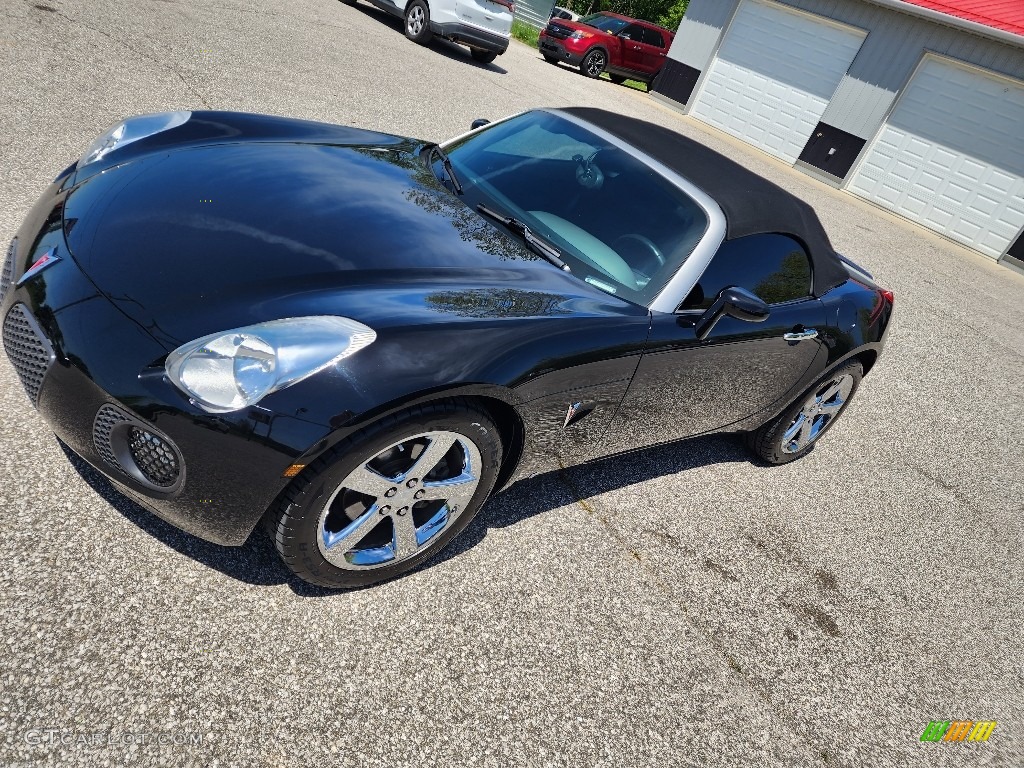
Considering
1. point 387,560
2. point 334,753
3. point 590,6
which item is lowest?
point 334,753

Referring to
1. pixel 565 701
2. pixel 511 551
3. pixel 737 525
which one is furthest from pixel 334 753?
pixel 737 525

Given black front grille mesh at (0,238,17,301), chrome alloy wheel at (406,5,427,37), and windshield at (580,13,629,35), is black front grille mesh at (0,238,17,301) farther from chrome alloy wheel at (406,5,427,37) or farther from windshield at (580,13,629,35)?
windshield at (580,13,629,35)

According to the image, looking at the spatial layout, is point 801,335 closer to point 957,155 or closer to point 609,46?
point 957,155

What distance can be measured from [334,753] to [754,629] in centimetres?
182

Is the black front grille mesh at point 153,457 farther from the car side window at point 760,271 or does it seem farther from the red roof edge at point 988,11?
the red roof edge at point 988,11

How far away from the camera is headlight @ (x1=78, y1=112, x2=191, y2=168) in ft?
9.32

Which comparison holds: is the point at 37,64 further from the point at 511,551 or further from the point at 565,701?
the point at 565,701

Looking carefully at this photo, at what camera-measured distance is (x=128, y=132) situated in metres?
2.97

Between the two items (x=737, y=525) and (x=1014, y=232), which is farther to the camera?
(x=1014, y=232)

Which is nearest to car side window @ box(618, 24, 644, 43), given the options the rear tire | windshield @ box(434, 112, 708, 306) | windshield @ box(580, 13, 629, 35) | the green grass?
windshield @ box(580, 13, 629, 35)

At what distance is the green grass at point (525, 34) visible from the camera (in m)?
20.6

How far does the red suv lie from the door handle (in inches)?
618

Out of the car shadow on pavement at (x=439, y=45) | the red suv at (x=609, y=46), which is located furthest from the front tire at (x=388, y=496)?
the red suv at (x=609, y=46)

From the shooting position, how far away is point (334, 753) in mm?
1881
